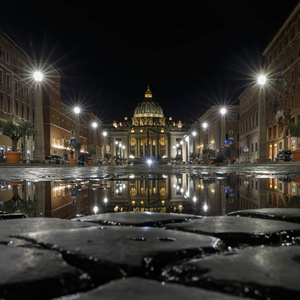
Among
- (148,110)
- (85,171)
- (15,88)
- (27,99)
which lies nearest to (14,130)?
(85,171)

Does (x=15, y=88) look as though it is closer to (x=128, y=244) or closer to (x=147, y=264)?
(x=128, y=244)

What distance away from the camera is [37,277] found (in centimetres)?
92

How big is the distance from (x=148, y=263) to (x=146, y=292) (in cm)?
25

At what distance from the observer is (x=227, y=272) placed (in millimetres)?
978

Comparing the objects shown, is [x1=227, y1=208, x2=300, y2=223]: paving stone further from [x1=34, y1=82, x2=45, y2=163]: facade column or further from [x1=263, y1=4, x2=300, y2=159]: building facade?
[x1=263, y1=4, x2=300, y2=159]: building facade

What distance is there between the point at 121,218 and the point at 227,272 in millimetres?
1250

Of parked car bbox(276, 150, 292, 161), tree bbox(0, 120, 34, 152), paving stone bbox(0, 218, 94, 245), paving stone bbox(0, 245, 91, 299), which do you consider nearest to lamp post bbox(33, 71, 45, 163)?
tree bbox(0, 120, 34, 152)

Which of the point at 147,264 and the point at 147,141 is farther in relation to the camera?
the point at 147,141

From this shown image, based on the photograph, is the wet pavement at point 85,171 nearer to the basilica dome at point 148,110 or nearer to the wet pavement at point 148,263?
the wet pavement at point 148,263

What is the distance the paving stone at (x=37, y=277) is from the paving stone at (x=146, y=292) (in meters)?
0.09

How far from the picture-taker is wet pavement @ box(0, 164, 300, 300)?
2.81 ft

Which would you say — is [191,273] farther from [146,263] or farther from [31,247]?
[31,247]

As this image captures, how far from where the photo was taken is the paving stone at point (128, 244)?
1.12m

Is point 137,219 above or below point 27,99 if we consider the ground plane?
below
